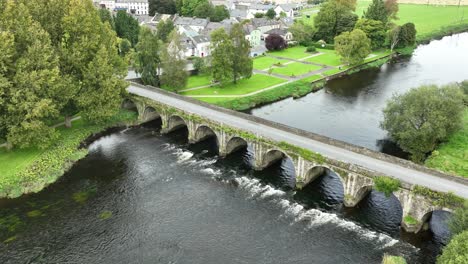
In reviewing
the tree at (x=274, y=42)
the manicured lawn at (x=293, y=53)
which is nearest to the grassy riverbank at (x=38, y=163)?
the manicured lawn at (x=293, y=53)

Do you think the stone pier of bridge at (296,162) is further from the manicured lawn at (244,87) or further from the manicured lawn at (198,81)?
the manicured lawn at (198,81)

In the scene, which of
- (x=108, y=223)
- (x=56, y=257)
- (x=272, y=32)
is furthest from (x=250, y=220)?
(x=272, y=32)

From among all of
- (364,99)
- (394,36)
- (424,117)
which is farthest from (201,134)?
(394,36)

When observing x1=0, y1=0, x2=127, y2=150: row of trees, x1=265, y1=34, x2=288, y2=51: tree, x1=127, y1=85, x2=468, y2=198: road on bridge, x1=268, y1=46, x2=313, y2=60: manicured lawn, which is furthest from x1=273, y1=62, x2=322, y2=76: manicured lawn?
x1=0, y1=0, x2=127, y2=150: row of trees

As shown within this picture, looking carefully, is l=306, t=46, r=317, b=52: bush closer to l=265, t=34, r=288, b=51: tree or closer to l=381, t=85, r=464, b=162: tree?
l=265, t=34, r=288, b=51: tree

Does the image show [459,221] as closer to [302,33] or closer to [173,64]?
[173,64]
